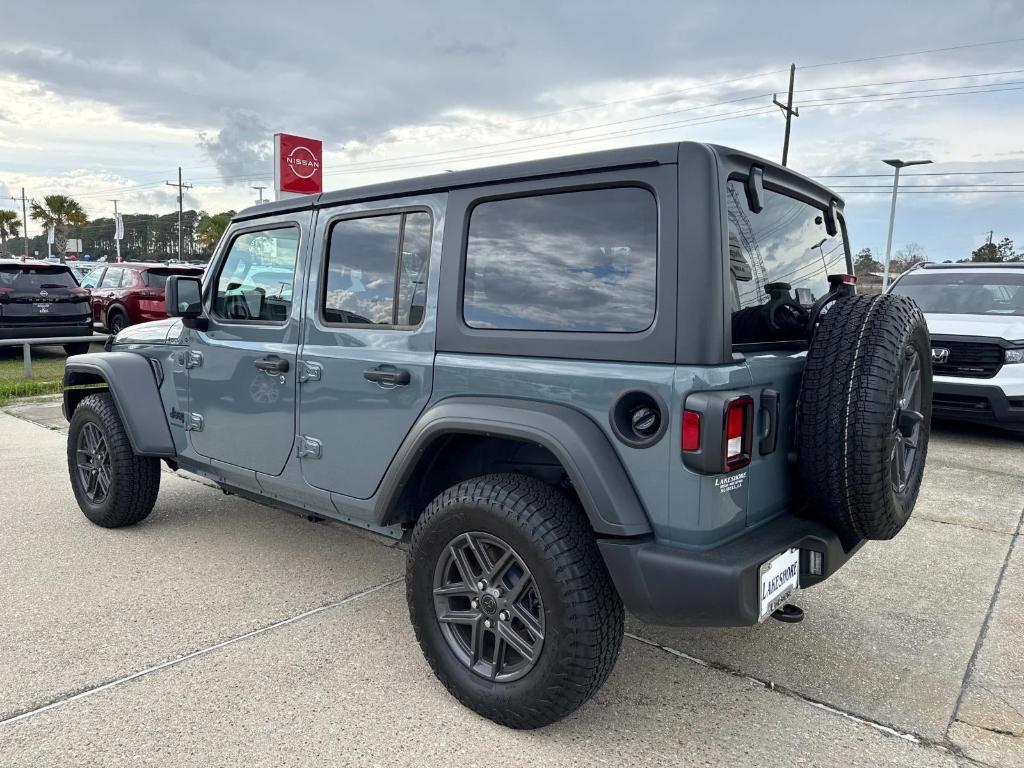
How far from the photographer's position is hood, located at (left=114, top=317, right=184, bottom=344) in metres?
4.08

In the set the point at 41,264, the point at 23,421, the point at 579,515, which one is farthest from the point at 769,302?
the point at 41,264

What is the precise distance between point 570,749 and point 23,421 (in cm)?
729

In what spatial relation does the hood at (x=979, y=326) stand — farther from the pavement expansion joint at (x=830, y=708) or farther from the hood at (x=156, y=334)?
the hood at (x=156, y=334)

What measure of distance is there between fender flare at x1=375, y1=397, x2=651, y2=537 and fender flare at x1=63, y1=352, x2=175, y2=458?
212cm

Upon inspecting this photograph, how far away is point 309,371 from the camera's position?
326cm

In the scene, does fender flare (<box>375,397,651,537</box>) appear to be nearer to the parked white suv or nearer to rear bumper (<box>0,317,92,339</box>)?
the parked white suv

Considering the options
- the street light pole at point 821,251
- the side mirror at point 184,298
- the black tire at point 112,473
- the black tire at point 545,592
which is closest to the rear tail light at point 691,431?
Answer: the black tire at point 545,592

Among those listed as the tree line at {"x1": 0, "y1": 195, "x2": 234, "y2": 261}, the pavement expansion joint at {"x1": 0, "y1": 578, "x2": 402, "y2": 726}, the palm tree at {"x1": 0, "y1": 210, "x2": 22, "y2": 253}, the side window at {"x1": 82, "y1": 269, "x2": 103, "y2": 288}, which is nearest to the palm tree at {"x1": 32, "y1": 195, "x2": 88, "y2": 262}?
the tree line at {"x1": 0, "y1": 195, "x2": 234, "y2": 261}

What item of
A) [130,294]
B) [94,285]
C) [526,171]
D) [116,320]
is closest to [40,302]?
[130,294]

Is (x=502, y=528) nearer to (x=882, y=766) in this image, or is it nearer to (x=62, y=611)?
(x=882, y=766)

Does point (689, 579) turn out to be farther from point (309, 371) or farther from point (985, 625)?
point (985, 625)

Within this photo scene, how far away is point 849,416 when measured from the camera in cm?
241

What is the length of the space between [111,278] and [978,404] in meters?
13.8

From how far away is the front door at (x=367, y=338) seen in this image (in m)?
2.91
